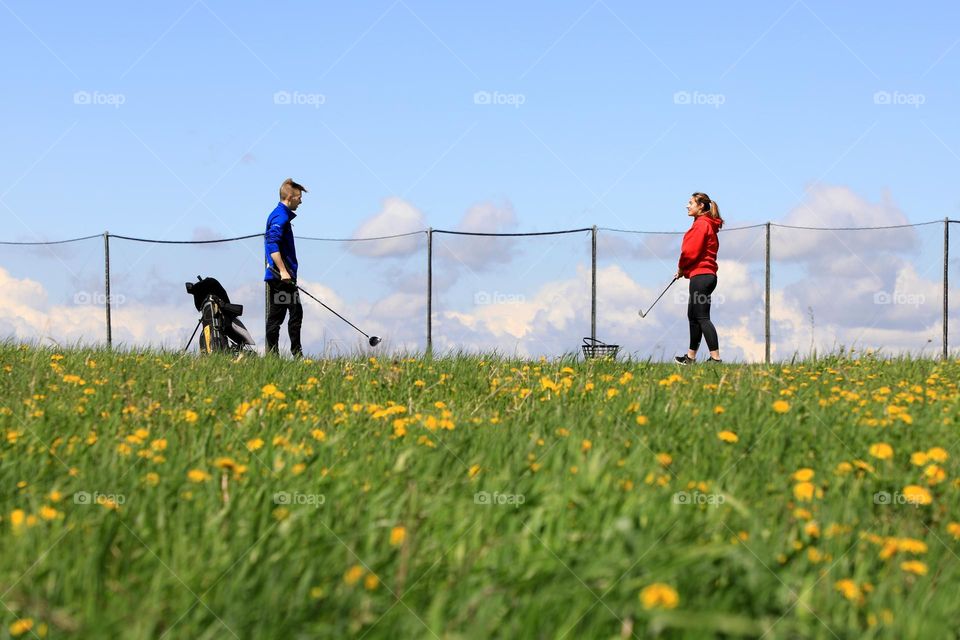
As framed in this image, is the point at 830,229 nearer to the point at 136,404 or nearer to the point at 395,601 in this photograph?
the point at 136,404

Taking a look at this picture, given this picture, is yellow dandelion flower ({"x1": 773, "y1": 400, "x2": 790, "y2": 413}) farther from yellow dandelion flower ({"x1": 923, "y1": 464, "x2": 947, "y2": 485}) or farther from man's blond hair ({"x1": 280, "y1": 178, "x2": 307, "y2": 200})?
man's blond hair ({"x1": 280, "y1": 178, "x2": 307, "y2": 200})

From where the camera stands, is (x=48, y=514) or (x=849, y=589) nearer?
(x=849, y=589)

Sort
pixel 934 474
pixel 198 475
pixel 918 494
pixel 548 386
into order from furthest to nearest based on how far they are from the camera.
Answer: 1. pixel 548 386
2. pixel 934 474
3. pixel 918 494
4. pixel 198 475

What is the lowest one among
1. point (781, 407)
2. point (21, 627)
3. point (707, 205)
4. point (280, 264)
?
point (21, 627)

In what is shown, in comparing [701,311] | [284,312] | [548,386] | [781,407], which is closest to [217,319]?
[284,312]

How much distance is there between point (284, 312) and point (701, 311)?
4.69 metres

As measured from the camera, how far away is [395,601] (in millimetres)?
2318

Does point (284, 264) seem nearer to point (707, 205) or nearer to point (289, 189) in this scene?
point (289, 189)

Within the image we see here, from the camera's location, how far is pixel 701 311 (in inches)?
400

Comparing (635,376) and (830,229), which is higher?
(830,229)

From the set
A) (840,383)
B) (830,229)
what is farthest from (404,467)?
(830,229)

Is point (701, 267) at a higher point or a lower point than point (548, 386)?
higher

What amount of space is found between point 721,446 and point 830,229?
12181mm

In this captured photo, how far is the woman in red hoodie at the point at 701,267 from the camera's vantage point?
10.1 m
